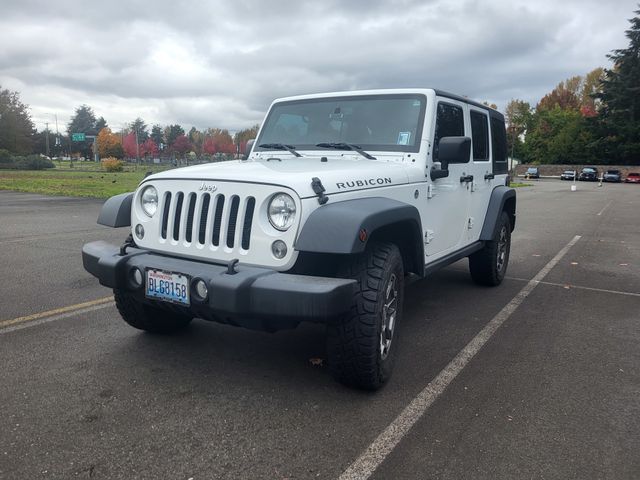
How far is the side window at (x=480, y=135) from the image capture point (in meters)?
5.52

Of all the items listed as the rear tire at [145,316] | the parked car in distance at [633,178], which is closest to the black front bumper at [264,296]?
the rear tire at [145,316]

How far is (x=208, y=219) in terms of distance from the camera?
328cm

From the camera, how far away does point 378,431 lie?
2910mm

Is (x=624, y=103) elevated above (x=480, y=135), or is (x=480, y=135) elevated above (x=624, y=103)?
(x=624, y=103)

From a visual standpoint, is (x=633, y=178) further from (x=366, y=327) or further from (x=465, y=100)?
(x=366, y=327)

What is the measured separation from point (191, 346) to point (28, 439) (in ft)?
4.92

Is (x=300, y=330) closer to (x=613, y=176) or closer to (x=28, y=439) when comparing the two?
(x=28, y=439)

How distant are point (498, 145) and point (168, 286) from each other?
15.5 feet

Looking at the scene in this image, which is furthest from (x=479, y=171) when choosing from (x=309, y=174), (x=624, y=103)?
(x=624, y=103)

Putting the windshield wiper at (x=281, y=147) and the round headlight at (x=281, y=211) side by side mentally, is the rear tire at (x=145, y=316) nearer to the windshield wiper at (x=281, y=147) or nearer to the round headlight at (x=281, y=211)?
the round headlight at (x=281, y=211)

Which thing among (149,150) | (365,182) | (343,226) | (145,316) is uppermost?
(149,150)

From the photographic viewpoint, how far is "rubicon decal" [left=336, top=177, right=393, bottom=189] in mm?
3346

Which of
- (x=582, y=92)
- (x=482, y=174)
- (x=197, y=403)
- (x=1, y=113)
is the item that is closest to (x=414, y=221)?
(x=197, y=403)

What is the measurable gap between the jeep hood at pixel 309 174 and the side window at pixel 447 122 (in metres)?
0.59
